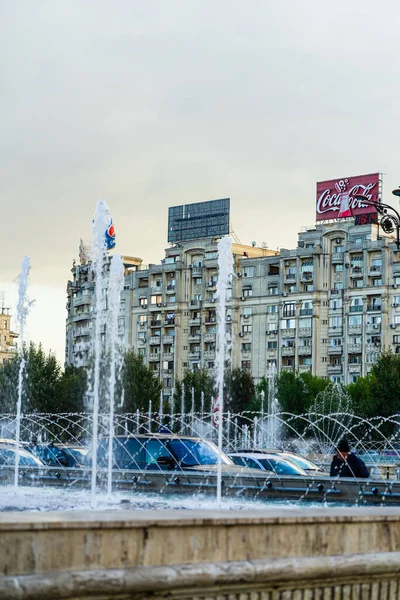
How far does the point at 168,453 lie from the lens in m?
21.5

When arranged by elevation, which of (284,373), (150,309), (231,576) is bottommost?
(231,576)

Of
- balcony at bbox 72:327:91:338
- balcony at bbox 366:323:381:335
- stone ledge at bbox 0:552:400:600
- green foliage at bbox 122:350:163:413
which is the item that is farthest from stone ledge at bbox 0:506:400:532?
balcony at bbox 72:327:91:338

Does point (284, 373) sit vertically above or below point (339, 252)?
below

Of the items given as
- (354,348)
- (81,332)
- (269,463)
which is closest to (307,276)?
(354,348)

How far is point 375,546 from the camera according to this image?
6.66m

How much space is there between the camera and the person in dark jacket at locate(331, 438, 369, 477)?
17844mm

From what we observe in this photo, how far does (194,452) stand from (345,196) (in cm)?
6553

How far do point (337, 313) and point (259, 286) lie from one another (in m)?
Result: 7.39

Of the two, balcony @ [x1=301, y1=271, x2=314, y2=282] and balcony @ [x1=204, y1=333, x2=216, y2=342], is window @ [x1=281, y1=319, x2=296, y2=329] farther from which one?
balcony @ [x1=204, y1=333, x2=216, y2=342]

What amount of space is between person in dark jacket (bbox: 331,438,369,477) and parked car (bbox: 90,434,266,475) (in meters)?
2.92

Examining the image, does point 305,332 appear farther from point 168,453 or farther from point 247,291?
point 168,453

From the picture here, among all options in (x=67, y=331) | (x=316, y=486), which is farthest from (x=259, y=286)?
(x=316, y=486)

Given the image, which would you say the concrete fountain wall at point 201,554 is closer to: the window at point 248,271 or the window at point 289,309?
the window at point 289,309

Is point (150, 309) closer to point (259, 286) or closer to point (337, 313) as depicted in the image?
point (259, 286)
